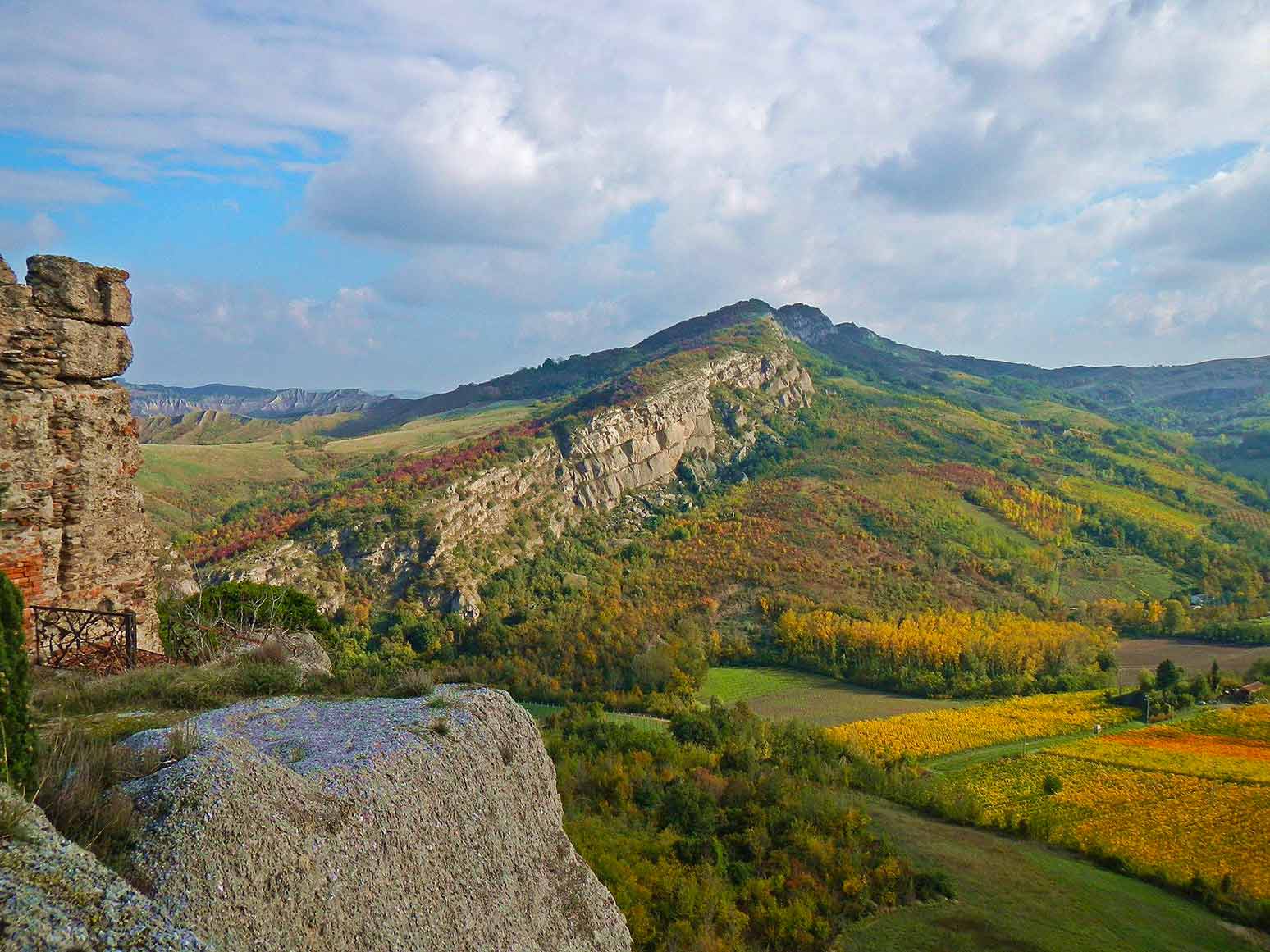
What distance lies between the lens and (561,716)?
53.8 m

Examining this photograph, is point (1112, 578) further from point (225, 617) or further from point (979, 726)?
point (225, 617)

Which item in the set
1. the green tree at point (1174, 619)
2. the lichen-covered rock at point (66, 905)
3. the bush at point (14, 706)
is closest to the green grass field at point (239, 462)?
the bush at point (14, 706)

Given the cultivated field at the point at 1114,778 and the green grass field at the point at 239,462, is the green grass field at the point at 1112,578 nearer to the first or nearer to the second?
the cultivated field at the point at 1114,778

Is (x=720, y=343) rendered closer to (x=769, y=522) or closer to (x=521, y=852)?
(x=769, y=522)

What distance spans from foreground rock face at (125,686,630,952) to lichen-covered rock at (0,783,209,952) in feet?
5.25

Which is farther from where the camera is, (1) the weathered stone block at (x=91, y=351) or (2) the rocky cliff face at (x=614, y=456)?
(2) the rocky cliff face at (x=614, y=456)

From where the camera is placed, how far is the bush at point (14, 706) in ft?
21.8

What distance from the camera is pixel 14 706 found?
707 centimetres

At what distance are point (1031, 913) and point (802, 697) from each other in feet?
128

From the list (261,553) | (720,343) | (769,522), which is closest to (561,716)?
(261,553)

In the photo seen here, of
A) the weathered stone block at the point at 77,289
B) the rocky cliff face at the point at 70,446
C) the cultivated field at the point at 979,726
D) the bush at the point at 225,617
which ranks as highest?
the weathered stone block at the point at 77,289

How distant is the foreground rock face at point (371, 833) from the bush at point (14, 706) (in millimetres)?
903

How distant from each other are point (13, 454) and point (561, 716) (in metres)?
43.3

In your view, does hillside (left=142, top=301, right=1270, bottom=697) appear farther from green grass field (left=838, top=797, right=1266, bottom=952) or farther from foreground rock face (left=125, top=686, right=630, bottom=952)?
foreground rock face (left=125, top=686, right=630, bottom=952)
